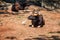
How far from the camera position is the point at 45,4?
939 inches

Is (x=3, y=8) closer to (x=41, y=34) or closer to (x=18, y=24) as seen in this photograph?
(x=18, y=24)

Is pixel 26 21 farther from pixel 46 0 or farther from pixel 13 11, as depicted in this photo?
pixel 46 0

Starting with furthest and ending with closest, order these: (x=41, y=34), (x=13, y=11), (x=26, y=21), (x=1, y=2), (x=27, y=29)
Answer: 1. (x=1, y=2)
2. (x=13, y=11)
3. (x=26, y=21)
4. (x=27, y=29)
5. (x=41, y=34)

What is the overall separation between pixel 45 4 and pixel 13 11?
5.00 meters

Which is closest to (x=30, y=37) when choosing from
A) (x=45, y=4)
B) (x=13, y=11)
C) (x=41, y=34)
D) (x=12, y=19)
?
(x=41, y=34)

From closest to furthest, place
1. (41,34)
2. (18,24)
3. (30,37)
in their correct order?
1. (30,37)
2. (41,34)
3. (18,24)

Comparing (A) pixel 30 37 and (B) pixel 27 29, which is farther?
(B) pixel 27 29

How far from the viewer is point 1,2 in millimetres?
23609

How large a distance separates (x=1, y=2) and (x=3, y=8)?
2.93 meters

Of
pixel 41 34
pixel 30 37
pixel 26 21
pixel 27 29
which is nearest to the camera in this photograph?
pixel 30 37

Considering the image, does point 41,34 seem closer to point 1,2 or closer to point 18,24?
point 18,24

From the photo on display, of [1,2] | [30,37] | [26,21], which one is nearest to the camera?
[30,37]

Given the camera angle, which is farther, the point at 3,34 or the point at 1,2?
the point at 1,2

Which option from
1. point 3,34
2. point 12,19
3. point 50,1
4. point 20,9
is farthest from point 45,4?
point 3,34
